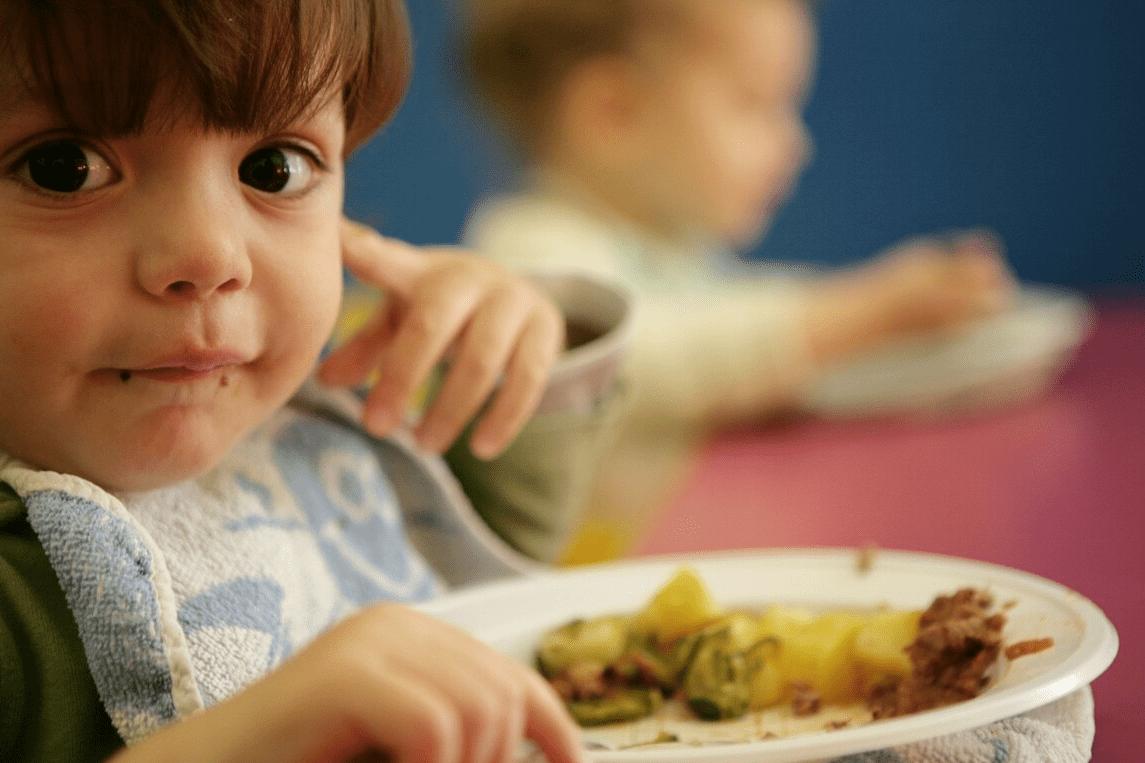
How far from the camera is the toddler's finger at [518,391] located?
47 centimetres

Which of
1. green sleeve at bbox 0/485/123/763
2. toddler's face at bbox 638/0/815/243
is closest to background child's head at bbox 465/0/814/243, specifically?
toddler's face at bbox 638/0/815/243

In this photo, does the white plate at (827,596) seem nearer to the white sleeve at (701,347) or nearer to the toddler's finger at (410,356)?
the toddler's finger at (410,356)

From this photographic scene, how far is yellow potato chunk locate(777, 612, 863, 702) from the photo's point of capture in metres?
0.38

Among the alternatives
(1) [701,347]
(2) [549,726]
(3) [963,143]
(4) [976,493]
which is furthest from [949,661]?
(3) [963,143]

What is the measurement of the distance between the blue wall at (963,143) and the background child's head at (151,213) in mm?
1080

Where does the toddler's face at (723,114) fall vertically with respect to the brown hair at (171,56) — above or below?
below

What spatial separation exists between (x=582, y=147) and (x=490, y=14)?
181 mm

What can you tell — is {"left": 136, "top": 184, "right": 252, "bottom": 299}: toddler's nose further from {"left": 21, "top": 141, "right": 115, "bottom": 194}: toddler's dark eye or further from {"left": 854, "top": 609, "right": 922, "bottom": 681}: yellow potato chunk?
{"left": 854, "top": 609, "right": 922, "bottom": 681}: yellow potato chunk

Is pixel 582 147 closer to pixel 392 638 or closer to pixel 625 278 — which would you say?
pixel 625 278

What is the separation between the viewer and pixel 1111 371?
1.04 metres

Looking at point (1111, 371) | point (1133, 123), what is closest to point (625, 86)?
point (1111, 371)

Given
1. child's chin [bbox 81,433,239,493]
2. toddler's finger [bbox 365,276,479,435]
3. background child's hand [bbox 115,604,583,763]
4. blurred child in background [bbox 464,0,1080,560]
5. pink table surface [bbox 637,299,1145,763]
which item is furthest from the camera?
blurred child in background [bbox 464,0,1080,560]

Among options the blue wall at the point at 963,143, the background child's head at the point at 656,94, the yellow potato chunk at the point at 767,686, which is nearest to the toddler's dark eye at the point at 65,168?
the yellow potato chunk at the point at 767,686

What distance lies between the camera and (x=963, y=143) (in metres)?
1.52
